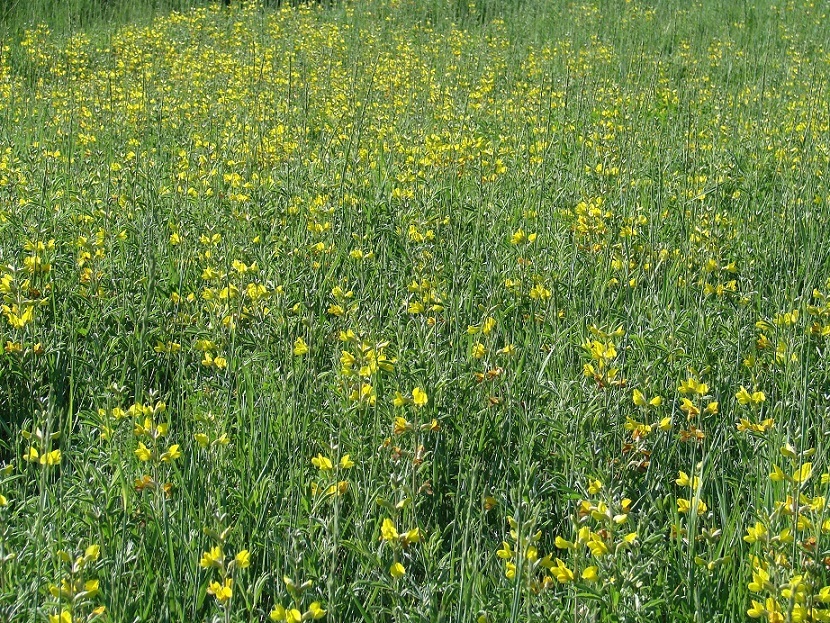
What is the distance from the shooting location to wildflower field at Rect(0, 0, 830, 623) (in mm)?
1895

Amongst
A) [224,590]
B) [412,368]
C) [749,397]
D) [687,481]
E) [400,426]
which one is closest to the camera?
[224,590]

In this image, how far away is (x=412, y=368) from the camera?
2639mm

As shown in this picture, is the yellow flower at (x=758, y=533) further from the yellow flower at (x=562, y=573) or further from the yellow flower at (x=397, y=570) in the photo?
the yellow flower at (x=397, y=570)

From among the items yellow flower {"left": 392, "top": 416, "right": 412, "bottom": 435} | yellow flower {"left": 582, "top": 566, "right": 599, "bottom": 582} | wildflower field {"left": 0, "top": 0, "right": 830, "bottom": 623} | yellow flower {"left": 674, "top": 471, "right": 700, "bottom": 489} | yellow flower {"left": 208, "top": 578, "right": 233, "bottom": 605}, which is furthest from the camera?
yellow flower {"left": 392, "top": 416, "right": 412, "bottom": 435}

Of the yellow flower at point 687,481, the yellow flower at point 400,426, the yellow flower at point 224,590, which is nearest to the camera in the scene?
the yellow flower at point 224,590

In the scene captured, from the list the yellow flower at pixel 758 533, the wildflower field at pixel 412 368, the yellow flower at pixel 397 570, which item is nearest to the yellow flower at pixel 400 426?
the wildflower field at pixel 412 368

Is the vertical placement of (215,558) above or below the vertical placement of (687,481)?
above

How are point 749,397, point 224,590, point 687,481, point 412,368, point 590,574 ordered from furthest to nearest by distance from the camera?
point 412,368
point 749,397
point 687,481
point 590,574
point 224,590

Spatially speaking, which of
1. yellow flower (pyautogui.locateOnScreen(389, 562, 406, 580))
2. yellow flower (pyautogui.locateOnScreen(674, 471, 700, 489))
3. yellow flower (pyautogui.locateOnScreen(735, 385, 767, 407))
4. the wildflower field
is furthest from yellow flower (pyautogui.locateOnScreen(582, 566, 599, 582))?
yellow flower (pyautogui.locateOnScreen(735, 385, 767, 407))

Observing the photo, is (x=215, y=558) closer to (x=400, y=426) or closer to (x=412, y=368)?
(x=400, y=426)

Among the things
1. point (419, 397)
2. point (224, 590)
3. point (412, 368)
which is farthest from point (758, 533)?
point (412, 368)

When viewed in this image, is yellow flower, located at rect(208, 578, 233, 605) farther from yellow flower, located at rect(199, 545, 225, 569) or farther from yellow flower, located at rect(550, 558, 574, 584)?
yellow flower, located at rect(550, 558, 574, 584)

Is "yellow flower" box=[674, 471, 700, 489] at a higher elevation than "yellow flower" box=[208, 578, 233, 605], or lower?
lower

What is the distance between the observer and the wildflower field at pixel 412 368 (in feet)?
6.22
